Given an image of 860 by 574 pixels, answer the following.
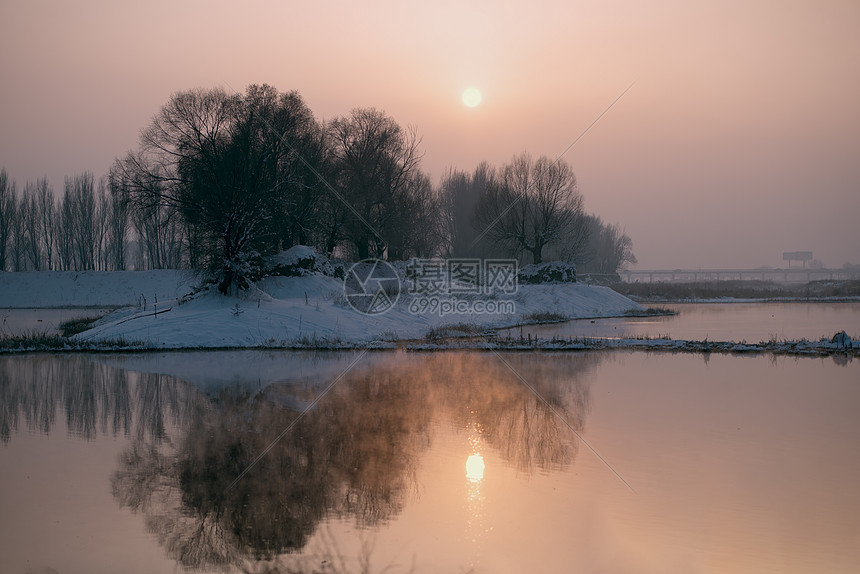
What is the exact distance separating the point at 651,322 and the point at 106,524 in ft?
120

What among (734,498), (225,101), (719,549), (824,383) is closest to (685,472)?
(734,498)

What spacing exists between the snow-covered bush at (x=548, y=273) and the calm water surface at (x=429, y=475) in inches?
1289

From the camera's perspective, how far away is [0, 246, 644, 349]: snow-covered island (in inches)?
1068

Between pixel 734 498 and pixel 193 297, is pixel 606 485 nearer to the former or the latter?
pixel 734 498

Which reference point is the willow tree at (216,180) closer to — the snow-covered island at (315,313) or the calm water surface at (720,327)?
the snow-covered island at (315,313)

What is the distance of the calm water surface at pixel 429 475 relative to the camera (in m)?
7.73

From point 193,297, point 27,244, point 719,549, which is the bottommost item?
point 719,549

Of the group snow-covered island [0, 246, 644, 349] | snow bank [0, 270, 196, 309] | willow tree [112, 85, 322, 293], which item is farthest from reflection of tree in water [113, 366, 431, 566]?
snow bank [0, 270, 196, 309]

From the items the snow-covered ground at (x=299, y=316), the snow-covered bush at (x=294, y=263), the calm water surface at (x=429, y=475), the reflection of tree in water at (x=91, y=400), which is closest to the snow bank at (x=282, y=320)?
the snow-covered ground at (x=299, y=316)

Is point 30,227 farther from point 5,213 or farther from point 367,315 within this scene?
point 367,315

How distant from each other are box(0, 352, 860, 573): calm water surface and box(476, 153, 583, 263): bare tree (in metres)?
39.9

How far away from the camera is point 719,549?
7773 millimetres

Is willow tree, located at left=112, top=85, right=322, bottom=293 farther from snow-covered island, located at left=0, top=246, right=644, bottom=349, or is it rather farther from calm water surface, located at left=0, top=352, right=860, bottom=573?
calm water surface, located at left=0, top=352, right=860, bottom=573

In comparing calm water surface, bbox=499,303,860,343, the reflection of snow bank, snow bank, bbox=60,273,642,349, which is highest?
snow bank, bbox=60,273,642,349
